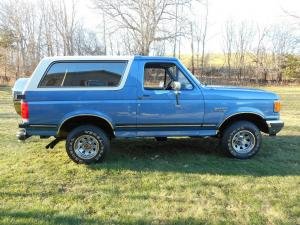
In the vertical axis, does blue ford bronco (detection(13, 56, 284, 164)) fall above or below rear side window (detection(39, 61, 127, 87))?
below

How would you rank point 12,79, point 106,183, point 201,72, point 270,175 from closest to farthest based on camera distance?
1. point 106,183
2. point 270,175
3. point 12,79
4. point 201,72

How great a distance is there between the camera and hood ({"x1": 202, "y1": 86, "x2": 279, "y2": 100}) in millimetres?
7555

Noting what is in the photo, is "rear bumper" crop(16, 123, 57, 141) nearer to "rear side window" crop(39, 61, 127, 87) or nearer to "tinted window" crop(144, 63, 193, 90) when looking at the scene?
"rear side window" crop(39, 61, 127, 87)

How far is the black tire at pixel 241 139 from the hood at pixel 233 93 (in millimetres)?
524

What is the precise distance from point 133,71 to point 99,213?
123 inches

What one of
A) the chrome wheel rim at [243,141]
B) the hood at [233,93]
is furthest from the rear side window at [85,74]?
the chrome wheel rim at [243,141]

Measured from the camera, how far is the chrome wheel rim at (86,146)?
7254mm

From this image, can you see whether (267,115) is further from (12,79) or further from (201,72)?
(201,72)

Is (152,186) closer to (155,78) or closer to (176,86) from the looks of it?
(176,86)

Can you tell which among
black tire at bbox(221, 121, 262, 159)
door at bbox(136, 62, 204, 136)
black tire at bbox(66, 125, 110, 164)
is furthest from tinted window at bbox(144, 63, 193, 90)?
black tire at bbox(66, 125, 110, 164)

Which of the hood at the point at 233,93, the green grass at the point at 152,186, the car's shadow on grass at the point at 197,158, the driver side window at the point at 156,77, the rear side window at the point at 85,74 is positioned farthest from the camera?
the driver side window at the point at 156,77

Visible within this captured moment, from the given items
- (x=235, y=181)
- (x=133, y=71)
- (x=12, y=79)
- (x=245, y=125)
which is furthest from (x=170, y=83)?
(x=12, y=79)

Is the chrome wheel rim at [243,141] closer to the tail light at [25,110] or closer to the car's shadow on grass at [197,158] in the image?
the car's shadow on grass at [197,158]

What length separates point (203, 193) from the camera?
5797mm
